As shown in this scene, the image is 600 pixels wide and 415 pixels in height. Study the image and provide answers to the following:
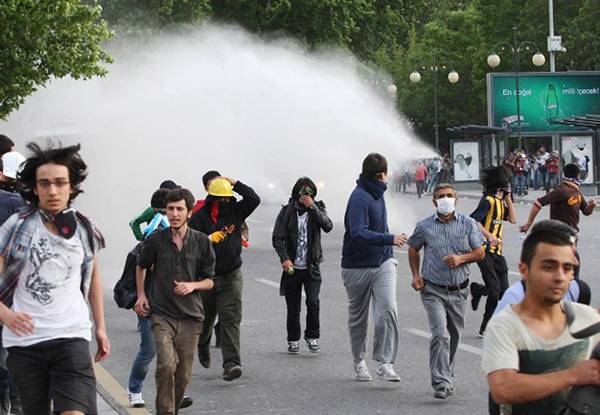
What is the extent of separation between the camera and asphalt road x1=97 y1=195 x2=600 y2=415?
9734mm

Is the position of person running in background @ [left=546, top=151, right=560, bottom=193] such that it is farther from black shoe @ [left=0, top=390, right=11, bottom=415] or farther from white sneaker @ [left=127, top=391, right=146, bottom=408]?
black shoe @ [left=0, top=390, right=11, bottom=415]

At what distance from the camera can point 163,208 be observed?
10.1 meters

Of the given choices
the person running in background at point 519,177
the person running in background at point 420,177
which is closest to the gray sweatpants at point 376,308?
the person running in background at point 519,177

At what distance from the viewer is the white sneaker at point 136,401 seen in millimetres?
9711

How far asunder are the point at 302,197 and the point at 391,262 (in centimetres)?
185

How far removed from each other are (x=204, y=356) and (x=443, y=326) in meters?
2.11

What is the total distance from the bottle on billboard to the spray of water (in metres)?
26.6

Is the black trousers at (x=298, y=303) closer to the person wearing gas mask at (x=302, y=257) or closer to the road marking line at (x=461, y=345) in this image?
the person wearing gas mask at (x=302, y=257)

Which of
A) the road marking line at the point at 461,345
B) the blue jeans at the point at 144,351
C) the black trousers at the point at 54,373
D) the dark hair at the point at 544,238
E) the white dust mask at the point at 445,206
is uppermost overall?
the dark hair at the point at 544,238

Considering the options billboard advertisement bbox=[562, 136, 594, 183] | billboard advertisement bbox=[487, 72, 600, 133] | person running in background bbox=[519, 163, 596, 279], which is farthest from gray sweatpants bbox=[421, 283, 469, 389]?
billboard advertisement bbox=[487, 72, 600, 133]

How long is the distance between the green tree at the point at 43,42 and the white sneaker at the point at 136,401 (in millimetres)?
13909

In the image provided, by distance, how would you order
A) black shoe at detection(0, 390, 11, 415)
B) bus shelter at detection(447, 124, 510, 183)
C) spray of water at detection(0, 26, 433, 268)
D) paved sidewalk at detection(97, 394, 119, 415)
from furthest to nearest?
1. bus shelter at detection(447, 124, 510, 183)
2. spray of water at detection(0, 26, 433, 268)
3. paved sidewalk at detection(97, 394, 119, 415)
4. black shoe at detection(0, 390, 11, 415)

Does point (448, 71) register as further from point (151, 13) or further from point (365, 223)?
point (365, 223)

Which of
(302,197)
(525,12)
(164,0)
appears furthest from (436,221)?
(525,12)
